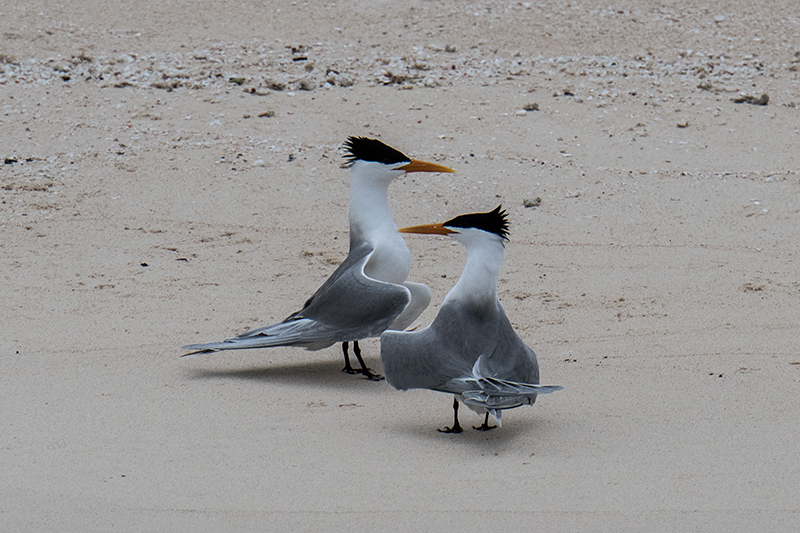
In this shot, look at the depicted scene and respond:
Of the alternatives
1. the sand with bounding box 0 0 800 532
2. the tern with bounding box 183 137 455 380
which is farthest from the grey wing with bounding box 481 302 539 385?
the tern with bounding box 183 137 455 380

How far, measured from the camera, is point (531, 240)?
6.94 m

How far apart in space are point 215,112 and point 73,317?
144 inches

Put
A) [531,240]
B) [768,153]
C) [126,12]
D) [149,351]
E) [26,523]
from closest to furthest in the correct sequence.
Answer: [26,523] < [149,351] < [531,240] < [768,153] < [126,12]

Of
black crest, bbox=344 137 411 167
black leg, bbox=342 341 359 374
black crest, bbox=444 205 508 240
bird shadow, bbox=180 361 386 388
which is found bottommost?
bird shadow, bbox=180 361 386 388

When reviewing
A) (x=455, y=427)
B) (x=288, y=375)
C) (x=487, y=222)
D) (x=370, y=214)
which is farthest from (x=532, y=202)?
(x=455, y=427)

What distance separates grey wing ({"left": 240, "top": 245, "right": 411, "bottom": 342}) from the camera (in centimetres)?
480

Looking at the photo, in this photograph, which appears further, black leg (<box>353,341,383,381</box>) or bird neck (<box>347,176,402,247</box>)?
bird neck (<box>347,176,402,247</box>)

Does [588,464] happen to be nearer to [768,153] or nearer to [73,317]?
[73,317]

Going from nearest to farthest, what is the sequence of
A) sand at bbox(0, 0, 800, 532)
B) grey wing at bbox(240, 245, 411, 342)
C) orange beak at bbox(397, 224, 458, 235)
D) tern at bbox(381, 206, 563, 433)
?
sand at bbox(0, 0, 800, 532), tern at bbox(381, 206, 563, 433), orange beak at bbox(397, 224, 458, 235), grey wing at bbox(240, 245, 411, 342)

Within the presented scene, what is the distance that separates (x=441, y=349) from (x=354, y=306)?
2.64 feet

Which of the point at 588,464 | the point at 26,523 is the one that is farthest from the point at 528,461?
the point at 26,523

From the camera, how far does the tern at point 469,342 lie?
13.4 ft

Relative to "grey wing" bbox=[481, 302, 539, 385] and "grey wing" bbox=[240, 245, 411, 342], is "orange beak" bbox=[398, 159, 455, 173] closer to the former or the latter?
"grey wing" bbox=[240, 245, 411, 342]

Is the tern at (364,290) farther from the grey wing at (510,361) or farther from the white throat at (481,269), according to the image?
the grey wing at (510,361)
